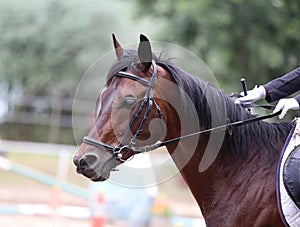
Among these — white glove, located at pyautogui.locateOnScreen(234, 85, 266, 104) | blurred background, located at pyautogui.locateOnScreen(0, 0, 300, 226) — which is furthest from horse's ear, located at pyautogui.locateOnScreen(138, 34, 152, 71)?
blurred background, located at pyautogui.locateOnScreen(0, 0, 300, 226)

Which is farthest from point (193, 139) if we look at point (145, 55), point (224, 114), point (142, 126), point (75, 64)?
point (75, 64)

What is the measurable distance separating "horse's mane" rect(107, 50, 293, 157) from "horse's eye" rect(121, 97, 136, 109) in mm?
216

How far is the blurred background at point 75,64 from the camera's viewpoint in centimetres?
1000

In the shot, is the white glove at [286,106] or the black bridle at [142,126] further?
the white glove at [286,106]

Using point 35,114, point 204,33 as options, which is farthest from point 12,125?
point 204,33

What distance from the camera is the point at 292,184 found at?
3525 mm

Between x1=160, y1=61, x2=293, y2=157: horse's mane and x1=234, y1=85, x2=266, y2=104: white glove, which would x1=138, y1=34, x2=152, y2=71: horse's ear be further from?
x1=234, y1=85, x2=266, y2=104: white glove

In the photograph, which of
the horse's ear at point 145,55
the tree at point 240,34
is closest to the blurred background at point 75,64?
the tree at point 240,34

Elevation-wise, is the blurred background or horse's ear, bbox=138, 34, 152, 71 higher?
horse's ear, bbox=138, 34, 152, 71

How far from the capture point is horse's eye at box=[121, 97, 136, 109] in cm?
362

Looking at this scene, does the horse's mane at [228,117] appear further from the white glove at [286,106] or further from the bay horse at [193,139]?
the white glove at [286,106]

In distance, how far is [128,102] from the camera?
3625 millimetres

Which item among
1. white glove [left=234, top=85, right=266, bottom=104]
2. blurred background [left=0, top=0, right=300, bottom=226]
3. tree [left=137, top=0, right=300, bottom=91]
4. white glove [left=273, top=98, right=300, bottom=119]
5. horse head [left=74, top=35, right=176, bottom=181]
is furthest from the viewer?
tree [left=137, top=0, right=300, bottom=91]

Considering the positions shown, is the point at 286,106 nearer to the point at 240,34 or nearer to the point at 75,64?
the point at 240,34
